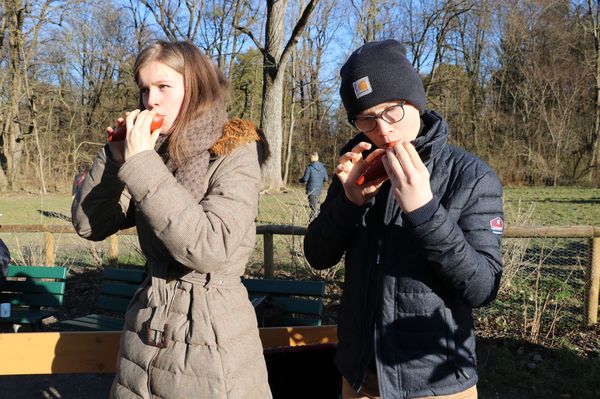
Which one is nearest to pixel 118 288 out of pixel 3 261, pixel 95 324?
pixel 95 324

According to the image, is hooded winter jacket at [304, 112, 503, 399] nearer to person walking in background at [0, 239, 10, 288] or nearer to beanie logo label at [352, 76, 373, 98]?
beanie logo label at [352, 76, 373, 98]

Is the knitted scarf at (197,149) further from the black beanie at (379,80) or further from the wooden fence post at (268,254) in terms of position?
the wooden fence post at (268,254)

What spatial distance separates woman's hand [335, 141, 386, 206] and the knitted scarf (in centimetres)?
41

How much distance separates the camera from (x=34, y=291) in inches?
191

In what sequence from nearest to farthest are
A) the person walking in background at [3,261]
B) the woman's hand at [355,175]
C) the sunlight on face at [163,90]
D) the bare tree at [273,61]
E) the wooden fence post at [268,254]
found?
the woman's hand at [355,175], the sunlight on face at [163,90], the person walking in background at [3,261], the wooden fence post at [268,254], the bare tree at [273,61]

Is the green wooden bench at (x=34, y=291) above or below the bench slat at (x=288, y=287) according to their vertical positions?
below

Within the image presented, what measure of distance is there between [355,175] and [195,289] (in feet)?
1.95

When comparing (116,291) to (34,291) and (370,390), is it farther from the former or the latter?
(370,390)

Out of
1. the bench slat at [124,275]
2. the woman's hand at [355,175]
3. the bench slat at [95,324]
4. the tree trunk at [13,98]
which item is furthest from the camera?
the tree trunk at [13,98]

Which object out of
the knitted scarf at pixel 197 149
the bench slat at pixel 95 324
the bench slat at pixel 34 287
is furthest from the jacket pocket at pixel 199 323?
the bench slat at pixel 34 287

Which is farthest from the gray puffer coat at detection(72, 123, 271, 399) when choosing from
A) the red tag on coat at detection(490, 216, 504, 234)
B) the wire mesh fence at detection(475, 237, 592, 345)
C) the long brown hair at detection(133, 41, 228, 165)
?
the wire mesh fence at detection(475, 237, 592, 345)

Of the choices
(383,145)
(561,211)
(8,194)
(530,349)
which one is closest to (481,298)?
(383,145)

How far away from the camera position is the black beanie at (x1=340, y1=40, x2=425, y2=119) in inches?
62.3

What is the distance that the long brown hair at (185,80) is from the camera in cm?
170
